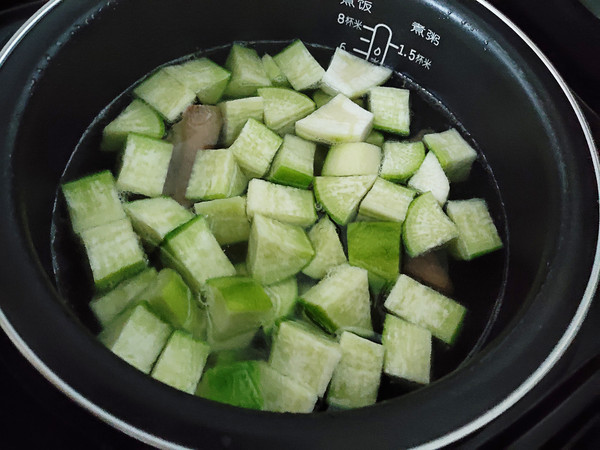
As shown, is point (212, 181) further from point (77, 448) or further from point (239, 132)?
point (77, 448)

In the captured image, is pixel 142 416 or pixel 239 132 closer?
pixel 142 416

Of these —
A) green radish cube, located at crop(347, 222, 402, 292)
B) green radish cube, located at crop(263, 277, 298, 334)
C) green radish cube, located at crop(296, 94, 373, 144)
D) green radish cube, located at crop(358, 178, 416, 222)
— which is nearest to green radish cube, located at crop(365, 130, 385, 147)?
green radish cube, located at crop(296, 94, 373, 144)

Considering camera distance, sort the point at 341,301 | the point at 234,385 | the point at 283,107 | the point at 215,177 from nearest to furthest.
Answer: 1. the point at 234,385
2. the point at 341,301
3. the point at 215,177
4. the point at 283,107

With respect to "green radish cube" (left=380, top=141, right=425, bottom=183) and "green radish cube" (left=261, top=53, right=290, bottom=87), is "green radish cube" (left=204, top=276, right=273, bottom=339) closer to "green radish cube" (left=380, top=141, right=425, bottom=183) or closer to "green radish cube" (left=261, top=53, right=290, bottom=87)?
"green radish cube" (left=380, top=141, right=425, bottom=183)

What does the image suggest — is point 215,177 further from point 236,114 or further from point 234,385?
point 234,385

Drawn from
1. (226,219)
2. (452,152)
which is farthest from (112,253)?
(452,152)

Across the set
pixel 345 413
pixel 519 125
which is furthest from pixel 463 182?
pixel 345 413
